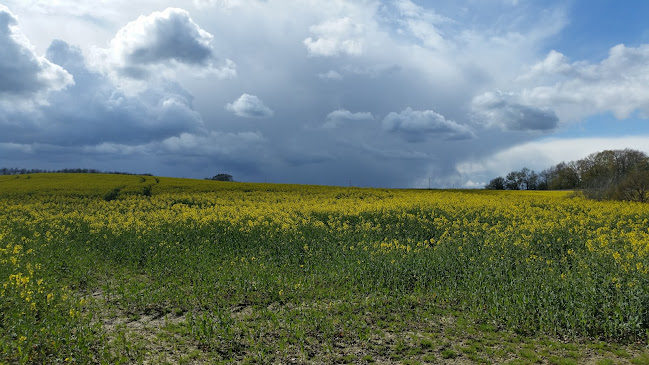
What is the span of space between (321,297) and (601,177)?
48.1 meters

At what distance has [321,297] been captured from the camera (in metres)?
11.6

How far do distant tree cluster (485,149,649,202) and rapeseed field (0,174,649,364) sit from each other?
87.5 feet

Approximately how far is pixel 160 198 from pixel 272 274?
101 feet

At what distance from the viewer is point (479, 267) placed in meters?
12.7

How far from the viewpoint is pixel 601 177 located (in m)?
46.5

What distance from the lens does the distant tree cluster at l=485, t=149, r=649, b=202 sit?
40500mm

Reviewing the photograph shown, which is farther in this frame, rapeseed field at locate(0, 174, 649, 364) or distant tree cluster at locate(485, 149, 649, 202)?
distant tree cluster at locate(485, 149, 649, 202)

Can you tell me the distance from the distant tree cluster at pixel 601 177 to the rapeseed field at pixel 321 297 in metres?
26.7

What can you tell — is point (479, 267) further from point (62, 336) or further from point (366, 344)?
point (62, 336)

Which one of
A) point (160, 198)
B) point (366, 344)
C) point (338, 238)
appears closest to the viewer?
point (366, 344)

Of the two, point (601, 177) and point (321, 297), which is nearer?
point (321, 297)

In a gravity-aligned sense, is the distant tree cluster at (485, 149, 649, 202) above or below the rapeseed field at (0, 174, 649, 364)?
above

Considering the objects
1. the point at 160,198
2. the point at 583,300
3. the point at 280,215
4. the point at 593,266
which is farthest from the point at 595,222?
the point at 160,198

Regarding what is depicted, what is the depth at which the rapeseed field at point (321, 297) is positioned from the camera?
8.27 metres
